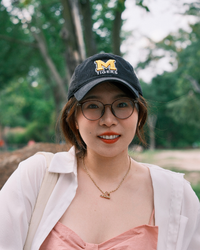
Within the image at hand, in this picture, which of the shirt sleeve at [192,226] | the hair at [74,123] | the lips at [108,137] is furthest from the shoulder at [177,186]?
the lips at [108,137]

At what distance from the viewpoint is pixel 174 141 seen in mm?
33406

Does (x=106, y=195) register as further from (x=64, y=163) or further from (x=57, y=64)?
(x=57, y=64)

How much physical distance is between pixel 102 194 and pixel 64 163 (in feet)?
1.05

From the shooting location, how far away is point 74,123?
1775 millimetres

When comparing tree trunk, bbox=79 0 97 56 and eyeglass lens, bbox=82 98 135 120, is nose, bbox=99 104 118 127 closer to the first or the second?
eyeglass lens, bbox=82 98 135 120

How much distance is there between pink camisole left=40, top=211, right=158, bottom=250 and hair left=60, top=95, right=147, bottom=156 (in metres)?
0.61

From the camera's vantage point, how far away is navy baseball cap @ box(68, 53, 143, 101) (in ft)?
4.79

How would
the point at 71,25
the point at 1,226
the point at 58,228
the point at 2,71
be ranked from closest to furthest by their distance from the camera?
the point at 1,226 < the point at 58,228 < the point at 71,25 < the point at 2,71

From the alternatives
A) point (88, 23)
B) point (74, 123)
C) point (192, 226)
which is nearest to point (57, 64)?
point (88, 23)

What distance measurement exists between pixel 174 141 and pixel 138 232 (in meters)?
33.4

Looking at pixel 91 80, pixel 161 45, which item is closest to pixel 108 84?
pixel 91 80

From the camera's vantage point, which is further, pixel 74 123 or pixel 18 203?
pixel 74 123

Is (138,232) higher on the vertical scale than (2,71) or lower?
lower

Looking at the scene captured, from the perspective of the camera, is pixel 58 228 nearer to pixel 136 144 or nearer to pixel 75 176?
pixel 75 176
